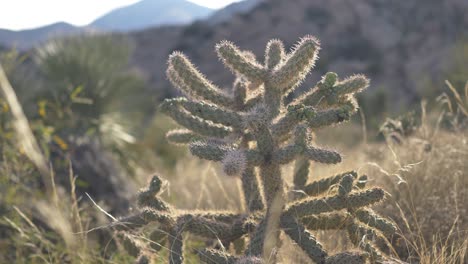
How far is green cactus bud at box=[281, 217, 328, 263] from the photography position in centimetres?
265

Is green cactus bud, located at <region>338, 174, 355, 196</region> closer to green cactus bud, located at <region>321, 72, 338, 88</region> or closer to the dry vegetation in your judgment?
the dry vegetation

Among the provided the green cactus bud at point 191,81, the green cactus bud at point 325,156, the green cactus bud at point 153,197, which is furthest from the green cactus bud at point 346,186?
the green cactus bud at point 153,197

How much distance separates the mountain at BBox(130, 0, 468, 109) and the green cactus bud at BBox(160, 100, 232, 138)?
86.0 ft

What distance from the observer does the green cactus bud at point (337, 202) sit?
2.63m

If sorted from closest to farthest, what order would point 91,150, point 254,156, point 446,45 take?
1. point 254,156
2. point 91,150
3. point 446,45

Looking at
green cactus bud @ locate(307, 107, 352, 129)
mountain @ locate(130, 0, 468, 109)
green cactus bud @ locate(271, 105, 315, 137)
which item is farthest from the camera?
mountain @ locate(130, 0, 468, 109)

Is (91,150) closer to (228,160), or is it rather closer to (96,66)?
(228,160)

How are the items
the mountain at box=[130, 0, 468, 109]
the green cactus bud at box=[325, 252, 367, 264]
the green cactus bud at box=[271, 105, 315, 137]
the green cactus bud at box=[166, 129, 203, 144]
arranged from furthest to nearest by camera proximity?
the mountain at box=[130, 0, 468, 109] → the green cactus bud at box=[166, 129, 203, 144] → the green cactus bud at box=[271, 105, 315, 137] → the green cactus bud at box=[325, 252, 367, 264]

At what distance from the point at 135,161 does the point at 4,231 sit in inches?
161

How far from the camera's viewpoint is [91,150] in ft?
18.1

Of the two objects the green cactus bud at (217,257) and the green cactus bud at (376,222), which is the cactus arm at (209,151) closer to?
the green cactus bud at (217,257)

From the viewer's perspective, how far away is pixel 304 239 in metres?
2.70

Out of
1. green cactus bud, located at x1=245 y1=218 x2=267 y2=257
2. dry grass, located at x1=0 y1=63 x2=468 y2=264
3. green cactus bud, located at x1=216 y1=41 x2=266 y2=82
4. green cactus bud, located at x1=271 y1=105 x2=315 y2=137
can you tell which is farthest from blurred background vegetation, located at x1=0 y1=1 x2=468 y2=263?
green cactus bud, located at x1=216 y1=41 x2=266 y2=82

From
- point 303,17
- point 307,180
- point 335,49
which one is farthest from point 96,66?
point 303,17
